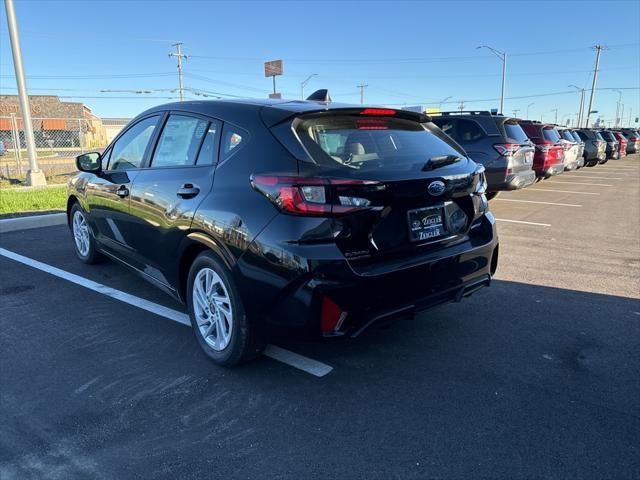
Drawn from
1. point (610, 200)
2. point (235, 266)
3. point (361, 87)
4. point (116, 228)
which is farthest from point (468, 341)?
point (361, 87)

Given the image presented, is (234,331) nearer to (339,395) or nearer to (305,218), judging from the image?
(339,395)

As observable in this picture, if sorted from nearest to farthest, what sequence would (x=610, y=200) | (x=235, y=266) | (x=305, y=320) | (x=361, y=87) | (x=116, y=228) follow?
(x=305, y=320)
(x=235, y=266)
(x=116, y=228)
(x=610, y=200)
(x=361, y=87)

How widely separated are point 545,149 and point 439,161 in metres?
10.2

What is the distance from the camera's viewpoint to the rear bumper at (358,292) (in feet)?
8.68

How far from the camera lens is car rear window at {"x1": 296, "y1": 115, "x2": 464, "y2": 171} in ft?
9.45

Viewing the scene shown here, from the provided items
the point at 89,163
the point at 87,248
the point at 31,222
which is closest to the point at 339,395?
the point at 89,163

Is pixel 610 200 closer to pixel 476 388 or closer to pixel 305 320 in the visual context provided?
pixel 476 388

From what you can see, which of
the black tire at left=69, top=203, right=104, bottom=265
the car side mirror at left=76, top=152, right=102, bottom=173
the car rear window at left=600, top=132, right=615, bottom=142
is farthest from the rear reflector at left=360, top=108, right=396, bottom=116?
the car rear window at left=600, top=132, right=615, bottom=142

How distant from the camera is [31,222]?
26.2ft

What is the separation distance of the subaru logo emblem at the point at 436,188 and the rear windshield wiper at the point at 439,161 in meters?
0.11

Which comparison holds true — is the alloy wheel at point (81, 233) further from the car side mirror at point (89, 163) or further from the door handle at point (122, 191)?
the door handle at point (122, 191)

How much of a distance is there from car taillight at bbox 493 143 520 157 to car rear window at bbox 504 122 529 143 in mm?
193

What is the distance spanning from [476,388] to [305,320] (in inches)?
46.9

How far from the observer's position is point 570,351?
11.5 ft
